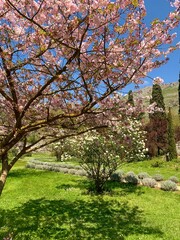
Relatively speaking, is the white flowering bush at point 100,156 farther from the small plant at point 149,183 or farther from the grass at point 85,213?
the small plant at point 149,183

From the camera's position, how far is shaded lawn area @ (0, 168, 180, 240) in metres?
9.99

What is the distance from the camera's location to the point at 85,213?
1278 cm

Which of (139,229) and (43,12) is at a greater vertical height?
(43,12)

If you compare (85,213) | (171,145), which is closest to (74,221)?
(85,213)

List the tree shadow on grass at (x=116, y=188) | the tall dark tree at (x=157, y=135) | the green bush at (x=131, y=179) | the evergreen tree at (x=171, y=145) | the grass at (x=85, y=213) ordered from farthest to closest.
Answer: the tall dark tree at (x=157, y=135)
the evergreen tree at (x=171, y=145)
the green bush at (x=131, y=179)
the tree shadow on grass at (x=116, y=188)
the grass at (x=85, y=213)

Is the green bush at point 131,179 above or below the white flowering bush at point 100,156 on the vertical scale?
below

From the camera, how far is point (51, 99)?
7.03 meters

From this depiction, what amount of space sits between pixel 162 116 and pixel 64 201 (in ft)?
117

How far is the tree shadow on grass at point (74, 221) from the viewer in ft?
32.4

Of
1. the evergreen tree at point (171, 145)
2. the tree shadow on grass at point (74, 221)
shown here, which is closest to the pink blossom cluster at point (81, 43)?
the tree shadow on grass at point (74, 221)

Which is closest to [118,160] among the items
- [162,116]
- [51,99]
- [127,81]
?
[51,99]

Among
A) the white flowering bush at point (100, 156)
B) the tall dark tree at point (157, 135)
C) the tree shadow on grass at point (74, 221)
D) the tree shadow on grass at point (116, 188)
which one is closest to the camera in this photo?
the tree shadow on grass at point (74, 221)

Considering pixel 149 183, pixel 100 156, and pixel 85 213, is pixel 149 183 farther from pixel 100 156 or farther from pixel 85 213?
pixel 85 213

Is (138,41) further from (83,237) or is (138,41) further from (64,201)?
(64,201)
